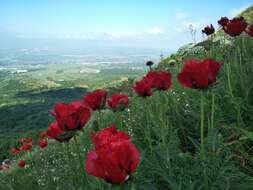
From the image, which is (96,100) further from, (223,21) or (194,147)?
(223,21)

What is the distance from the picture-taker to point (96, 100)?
3359 mm

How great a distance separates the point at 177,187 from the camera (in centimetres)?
225

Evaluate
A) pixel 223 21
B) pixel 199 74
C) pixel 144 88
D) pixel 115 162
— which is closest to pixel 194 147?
pixel 144 88

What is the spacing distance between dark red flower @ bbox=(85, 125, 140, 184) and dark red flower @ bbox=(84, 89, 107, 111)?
1.76m

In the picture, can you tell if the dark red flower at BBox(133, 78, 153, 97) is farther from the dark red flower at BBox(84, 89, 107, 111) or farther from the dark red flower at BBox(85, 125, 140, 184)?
the dark red flower at BBox(85, 125, 140, 184)

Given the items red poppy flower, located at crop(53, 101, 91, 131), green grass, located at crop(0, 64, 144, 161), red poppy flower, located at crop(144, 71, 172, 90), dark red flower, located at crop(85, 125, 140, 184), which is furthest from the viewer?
green grass, located at crop(0, 64, 144, 161)

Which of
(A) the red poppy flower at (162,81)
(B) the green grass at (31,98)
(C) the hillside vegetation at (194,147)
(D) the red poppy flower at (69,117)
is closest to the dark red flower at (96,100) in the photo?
(C) the hillside vegetation at (194,147)

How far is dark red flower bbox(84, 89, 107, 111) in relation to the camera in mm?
3354

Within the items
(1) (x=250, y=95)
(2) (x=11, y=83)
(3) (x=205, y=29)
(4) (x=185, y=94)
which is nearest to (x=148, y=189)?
(1) (x=250, y=95)

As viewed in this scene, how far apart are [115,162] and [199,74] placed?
1110 millimetres

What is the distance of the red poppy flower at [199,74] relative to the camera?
2439mm

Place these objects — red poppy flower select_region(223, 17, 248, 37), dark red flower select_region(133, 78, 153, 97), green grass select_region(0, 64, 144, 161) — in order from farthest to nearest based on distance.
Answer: green grass select_region(0, 64, 144, 161) → red poppy flower select_region(223, 17, 248, 37) → dark red flower select_region(133, 78, 153, 97)

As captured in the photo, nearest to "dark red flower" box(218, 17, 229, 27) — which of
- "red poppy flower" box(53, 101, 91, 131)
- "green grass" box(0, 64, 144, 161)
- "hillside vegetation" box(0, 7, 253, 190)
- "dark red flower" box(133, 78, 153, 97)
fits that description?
"hillside vegetation" box(0, 7, 253, 190)

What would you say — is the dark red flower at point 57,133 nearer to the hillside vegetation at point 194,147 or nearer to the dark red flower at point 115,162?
the hillside vegetation at point 194,147
